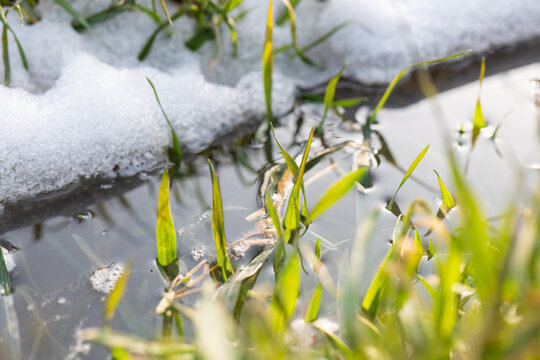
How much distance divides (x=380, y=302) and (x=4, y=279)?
26.7 inches

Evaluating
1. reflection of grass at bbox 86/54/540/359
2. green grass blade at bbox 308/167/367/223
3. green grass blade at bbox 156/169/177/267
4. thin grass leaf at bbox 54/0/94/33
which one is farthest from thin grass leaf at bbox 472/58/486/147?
thin grass leaf at bbox 54/0/94/33

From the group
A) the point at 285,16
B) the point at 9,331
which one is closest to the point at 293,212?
the point at 9,331

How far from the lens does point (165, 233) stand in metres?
0.89

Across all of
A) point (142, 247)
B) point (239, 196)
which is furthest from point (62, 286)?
point (239, 196)

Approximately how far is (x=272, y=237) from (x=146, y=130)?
0.48m

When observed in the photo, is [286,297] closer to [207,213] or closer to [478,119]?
[207,213]

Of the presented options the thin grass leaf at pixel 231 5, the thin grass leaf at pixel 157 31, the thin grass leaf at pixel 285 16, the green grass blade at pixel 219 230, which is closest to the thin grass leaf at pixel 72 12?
the thin grass leaf at pixel 157 31

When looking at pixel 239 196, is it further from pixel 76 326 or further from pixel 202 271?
pixel 76 326

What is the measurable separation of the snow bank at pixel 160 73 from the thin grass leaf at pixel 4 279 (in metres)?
0.23

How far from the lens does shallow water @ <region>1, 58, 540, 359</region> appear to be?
85cm

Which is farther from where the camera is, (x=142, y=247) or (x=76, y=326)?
(x=142, y=247)

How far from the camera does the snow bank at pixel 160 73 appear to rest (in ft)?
3.75

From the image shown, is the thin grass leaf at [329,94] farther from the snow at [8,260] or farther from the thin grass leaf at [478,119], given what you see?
the snow at [8,260]

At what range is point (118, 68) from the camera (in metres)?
1.35
